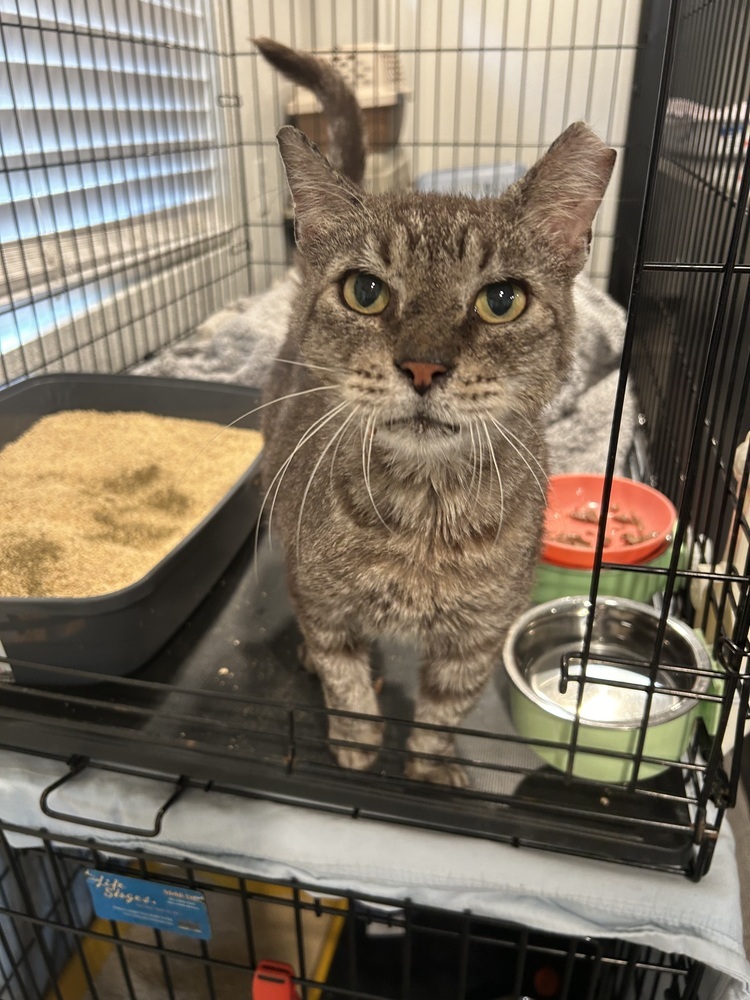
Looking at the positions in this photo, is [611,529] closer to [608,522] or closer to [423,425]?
[608,522]

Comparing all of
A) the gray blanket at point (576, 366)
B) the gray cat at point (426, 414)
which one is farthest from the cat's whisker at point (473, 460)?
the gray blanket at point (576, 366)

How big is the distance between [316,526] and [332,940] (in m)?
0.62

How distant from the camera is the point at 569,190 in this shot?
76 centimetres

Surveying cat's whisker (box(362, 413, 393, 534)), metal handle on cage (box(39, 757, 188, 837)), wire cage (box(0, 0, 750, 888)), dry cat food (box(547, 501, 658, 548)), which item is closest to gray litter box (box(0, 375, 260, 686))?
wire cage (box(0, 0, 750, 888))

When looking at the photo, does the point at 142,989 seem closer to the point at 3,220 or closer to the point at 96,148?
the point at 3,220

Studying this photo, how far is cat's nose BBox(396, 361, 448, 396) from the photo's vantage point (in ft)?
2.21

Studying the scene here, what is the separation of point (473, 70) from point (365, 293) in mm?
2051

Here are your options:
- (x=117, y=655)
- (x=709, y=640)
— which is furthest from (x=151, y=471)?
(x=709, y=640)

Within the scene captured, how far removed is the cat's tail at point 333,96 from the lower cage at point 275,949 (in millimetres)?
1039

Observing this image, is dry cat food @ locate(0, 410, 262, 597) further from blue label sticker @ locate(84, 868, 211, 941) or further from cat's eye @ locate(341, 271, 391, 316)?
cat's eye @ locate(341, 271, 391, 316)

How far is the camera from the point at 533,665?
1.13 m

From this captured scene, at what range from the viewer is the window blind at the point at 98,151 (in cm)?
153

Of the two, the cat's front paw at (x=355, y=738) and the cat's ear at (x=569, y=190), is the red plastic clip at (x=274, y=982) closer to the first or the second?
the cat's front paw at (x=355, y=738)

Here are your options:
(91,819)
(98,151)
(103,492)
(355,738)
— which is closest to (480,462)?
(355,738)
